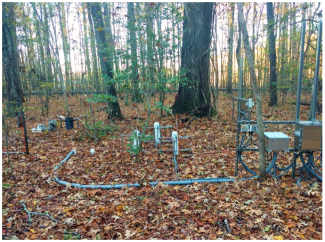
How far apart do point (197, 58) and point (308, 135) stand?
6.31m

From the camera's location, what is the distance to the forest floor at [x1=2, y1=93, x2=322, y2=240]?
9.86 ft

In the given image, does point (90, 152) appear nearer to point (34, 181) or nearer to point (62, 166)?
point (62, 166)

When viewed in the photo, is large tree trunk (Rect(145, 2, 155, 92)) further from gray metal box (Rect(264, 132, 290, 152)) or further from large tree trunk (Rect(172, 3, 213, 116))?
gray metal box (Rect(264, 132, 290, 152))

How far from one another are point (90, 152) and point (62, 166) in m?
1.05

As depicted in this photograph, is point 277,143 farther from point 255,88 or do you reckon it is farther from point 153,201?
point 153,201

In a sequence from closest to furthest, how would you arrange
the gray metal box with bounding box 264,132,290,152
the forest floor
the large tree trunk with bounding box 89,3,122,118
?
the forest floor, the gray metal box with bounding box 264,132,290,152, the large tree trunk with bounding box 89,3,122,118

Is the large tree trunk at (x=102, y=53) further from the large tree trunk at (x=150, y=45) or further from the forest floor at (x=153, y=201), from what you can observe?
the forest floor at (x=153, y=201)

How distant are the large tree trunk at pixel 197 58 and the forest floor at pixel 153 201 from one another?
11.4ft

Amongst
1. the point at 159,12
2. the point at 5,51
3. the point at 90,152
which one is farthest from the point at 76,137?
the point at 5,51

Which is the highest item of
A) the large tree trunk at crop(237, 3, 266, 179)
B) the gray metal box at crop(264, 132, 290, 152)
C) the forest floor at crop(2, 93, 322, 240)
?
the large tree trunk at crop(237, 3, 266, 179)

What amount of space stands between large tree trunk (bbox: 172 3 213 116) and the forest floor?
3465 mm

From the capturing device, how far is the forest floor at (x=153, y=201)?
300 cm

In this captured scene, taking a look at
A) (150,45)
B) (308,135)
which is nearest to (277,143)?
(308,135)

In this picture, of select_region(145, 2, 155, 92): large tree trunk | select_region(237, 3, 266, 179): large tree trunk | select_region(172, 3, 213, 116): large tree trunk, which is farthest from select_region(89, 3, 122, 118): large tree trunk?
select_region(237, 3, 266, 179): large tree trunk
